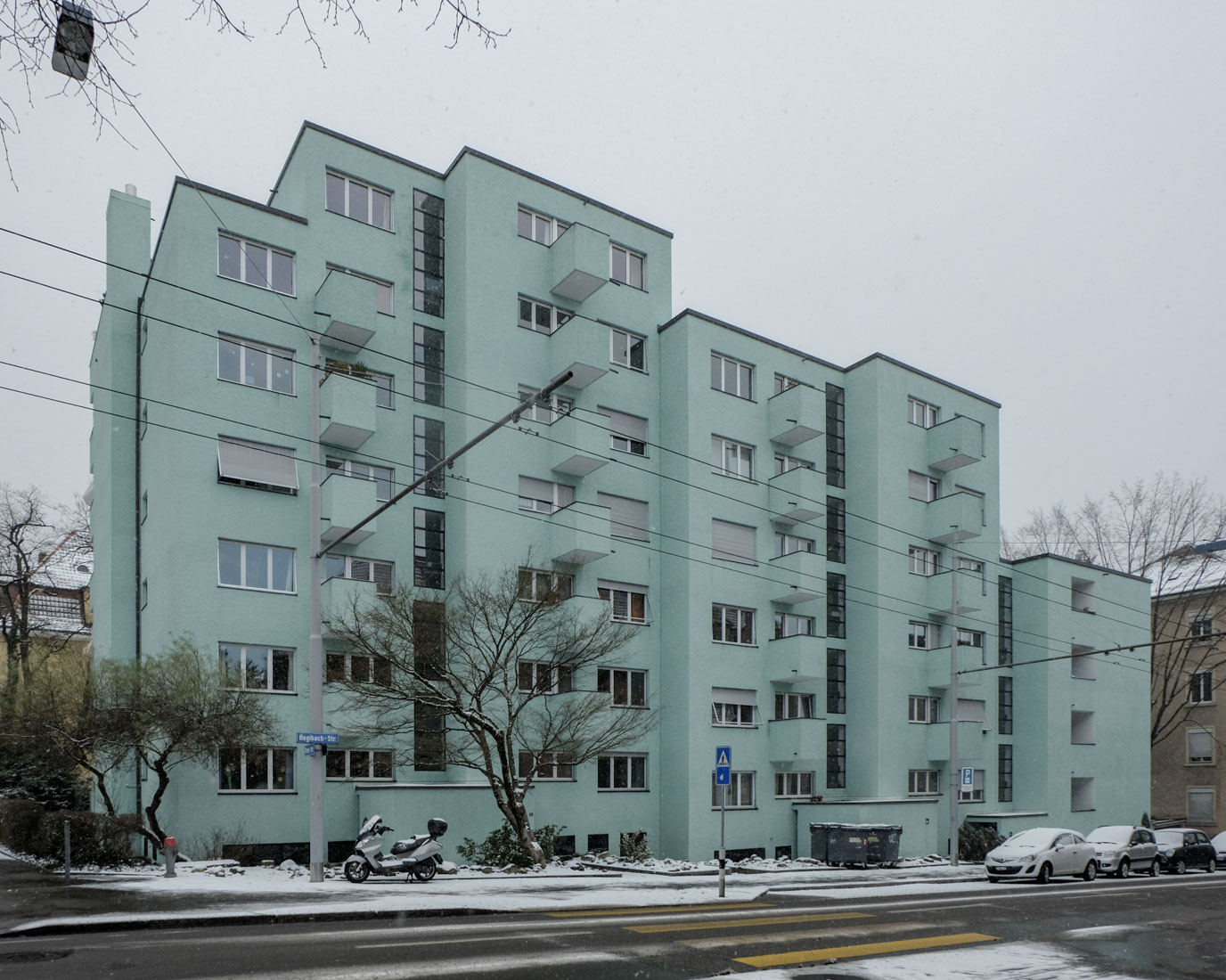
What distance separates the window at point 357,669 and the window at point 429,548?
410 centimetres

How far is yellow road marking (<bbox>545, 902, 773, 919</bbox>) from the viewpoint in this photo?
15984 mm

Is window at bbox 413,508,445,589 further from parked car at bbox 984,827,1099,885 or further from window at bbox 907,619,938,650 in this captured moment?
window at bbox 907,619,938,650

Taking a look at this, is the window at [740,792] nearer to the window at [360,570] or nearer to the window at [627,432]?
the window at [627,432]

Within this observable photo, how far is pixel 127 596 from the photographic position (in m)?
30.7

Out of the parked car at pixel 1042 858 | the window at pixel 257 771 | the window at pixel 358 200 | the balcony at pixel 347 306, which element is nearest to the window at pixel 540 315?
the window at pixel 358 200

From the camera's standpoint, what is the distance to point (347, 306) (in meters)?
28.5

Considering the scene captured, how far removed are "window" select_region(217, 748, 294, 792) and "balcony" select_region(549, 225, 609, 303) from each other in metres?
15.7

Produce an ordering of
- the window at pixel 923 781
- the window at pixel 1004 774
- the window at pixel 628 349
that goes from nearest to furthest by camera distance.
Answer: the window at pixel 628 349
the window at pixel 923 781
the window at pixel 1004 774

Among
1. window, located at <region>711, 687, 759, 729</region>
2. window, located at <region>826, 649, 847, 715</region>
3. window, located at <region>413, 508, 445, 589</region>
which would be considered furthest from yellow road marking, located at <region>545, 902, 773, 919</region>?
window, located at <region>826, 649, 847, 715</region>

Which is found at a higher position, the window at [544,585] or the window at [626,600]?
the window at [544,585]

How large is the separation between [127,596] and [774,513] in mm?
20270

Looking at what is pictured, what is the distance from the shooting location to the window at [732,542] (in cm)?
3509

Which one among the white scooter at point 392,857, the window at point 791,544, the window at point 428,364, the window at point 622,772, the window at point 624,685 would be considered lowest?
the window at point 622,772

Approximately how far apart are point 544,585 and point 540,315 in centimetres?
954
